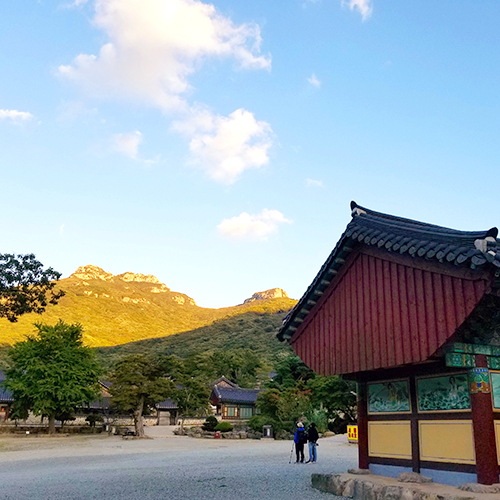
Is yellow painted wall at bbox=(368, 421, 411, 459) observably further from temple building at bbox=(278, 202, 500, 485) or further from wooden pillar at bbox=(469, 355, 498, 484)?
wooden pillar at bbox=(469, 355, 498, 484)

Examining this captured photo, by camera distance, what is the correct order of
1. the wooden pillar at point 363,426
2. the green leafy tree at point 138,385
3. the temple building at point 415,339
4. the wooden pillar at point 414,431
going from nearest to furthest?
the temple building at point 415,339 → the wooden pillar at point 414,431 → the wooden pillar at point 363,426 → the green leafy tree at point 138,385

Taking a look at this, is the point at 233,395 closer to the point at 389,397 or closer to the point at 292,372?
the point at 292,372

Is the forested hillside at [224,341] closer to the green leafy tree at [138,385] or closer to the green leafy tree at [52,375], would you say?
the green leafy tree at [52,375]

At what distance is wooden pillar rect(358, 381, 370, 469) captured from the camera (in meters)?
12.5

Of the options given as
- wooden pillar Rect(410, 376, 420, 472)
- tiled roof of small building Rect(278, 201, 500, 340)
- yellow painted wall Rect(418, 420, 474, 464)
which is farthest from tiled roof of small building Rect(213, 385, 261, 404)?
yellow painted wall Rect(418, 420, 474, 464)

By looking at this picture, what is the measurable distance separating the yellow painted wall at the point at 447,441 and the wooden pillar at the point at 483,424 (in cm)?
37

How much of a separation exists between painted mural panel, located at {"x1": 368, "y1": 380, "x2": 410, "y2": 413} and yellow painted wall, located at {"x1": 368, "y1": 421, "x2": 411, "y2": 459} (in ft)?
1.10

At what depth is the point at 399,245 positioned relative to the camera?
10.1 meters

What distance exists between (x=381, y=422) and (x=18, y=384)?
39112 millimetres

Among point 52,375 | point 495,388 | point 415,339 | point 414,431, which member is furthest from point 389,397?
point 52,375

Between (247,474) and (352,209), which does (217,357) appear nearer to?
(247,474)

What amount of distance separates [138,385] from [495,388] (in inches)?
1388

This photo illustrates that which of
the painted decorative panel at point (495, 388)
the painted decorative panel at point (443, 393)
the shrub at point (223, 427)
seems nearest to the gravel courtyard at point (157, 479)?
the painted decorative panel at point (443, 393)

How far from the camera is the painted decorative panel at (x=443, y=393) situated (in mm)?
9969
